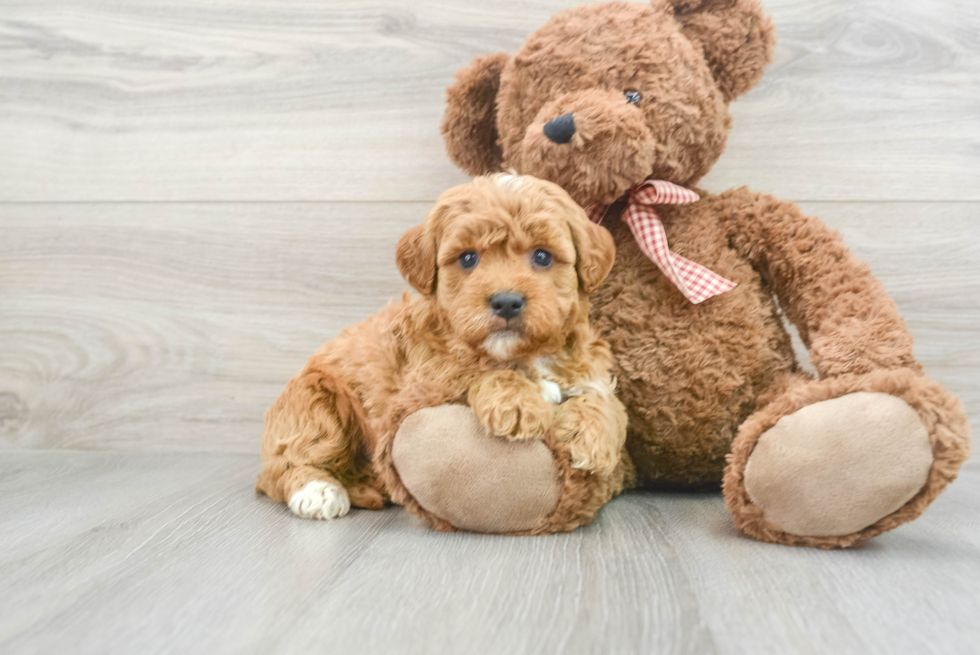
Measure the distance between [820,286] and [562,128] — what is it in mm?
407

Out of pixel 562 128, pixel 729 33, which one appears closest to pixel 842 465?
pixel 562 128

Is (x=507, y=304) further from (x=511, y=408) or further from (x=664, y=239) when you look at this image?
(x=664, y=239)

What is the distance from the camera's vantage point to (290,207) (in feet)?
4.55

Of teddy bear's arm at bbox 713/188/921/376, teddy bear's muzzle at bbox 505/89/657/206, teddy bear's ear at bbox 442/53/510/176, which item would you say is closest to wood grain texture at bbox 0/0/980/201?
teddy bear's ear at bbox 442/53/510/176

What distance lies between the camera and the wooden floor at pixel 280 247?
764mm

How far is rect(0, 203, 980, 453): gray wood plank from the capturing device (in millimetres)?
1380

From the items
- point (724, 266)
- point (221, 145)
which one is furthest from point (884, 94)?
point (221, 145)

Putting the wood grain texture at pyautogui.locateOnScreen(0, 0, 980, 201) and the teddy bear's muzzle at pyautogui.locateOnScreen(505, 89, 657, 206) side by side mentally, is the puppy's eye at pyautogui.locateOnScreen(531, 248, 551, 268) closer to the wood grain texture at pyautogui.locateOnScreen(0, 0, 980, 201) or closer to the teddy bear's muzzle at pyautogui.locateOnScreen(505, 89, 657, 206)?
the teddy bear's muzzle at pyautogui.locateOnScreen(505, 89, 657, 206)

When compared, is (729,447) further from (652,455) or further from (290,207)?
(290,207)

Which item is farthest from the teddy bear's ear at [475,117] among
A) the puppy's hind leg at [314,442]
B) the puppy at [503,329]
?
the puppy's hind leg at [314,442]

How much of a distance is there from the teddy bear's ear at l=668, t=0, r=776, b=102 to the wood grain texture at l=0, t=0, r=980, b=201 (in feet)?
0.89

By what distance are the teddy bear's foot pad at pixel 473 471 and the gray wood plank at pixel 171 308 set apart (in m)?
0.59

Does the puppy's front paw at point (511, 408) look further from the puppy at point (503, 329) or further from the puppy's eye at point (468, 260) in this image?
the puppy's eye at point (468, 260)

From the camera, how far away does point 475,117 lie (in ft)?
3.64
